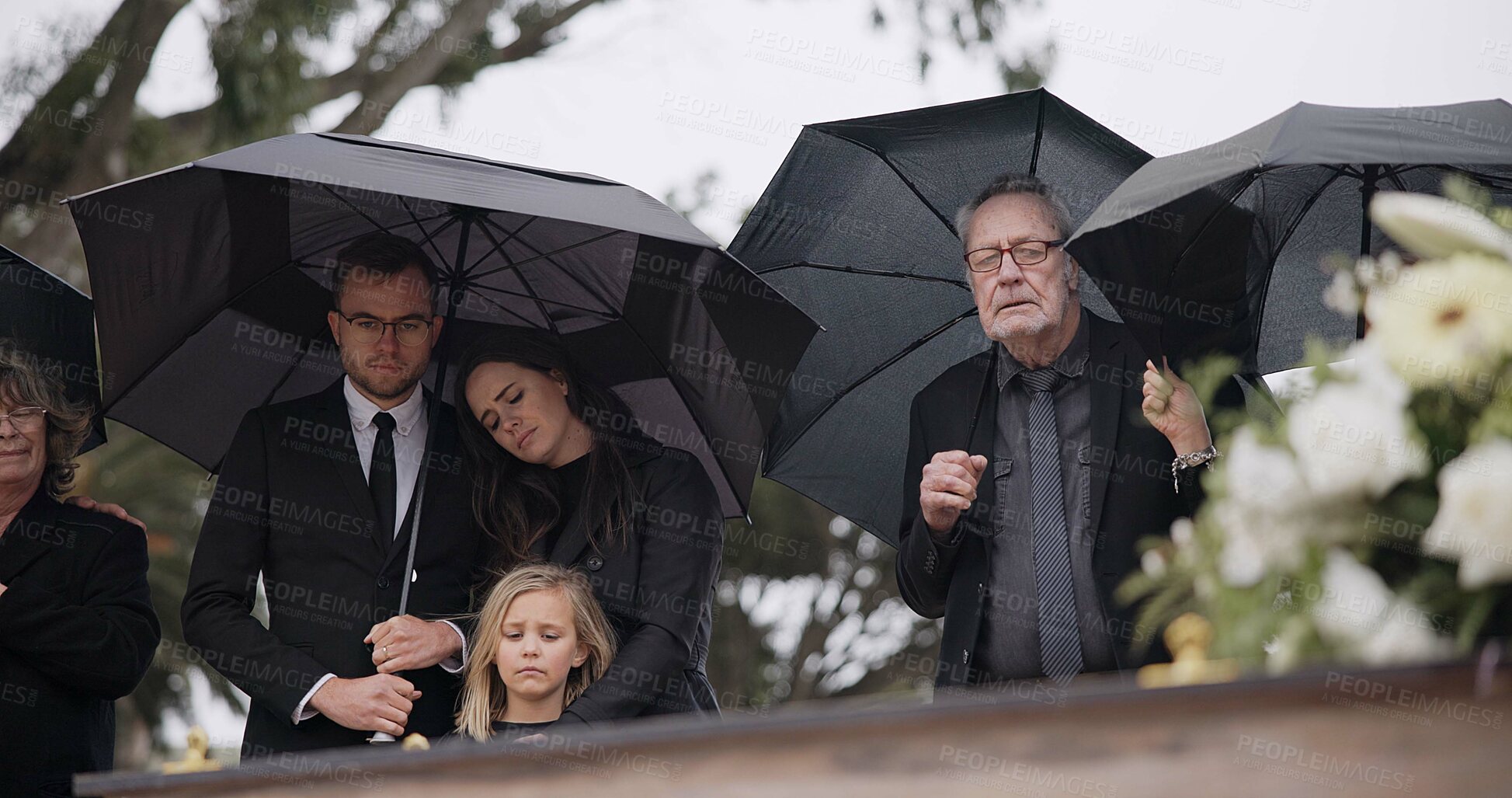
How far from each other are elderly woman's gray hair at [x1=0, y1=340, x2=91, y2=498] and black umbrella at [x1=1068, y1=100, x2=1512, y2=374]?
2.72 metres

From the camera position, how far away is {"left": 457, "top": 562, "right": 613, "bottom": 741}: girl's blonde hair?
12.0 feet

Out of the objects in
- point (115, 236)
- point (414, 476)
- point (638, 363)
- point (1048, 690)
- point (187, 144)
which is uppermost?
point (187, 144)

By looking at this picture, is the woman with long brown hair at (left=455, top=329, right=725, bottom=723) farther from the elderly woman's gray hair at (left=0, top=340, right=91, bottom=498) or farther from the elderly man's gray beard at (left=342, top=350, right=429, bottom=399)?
the elderly woman's gray hair at (left=0, top=340, right=91, bottom=498)

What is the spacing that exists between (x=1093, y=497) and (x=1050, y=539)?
155mm

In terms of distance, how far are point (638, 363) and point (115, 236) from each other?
4.82 feet

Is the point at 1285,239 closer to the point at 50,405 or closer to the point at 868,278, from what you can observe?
the point at 868,278

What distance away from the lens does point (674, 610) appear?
147 inches

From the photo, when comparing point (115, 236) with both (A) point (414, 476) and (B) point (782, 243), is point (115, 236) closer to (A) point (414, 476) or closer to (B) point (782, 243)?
(A) point (414, 476)

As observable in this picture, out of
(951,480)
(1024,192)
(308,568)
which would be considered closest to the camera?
(951,480)

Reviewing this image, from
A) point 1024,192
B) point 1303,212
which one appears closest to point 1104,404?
point 1024,192

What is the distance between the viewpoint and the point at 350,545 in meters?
3.75

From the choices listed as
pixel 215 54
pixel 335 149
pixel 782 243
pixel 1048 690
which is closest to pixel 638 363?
pixel 782 243

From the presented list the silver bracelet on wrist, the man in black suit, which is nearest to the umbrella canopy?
the man in black suit

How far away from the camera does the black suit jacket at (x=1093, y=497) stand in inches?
143
